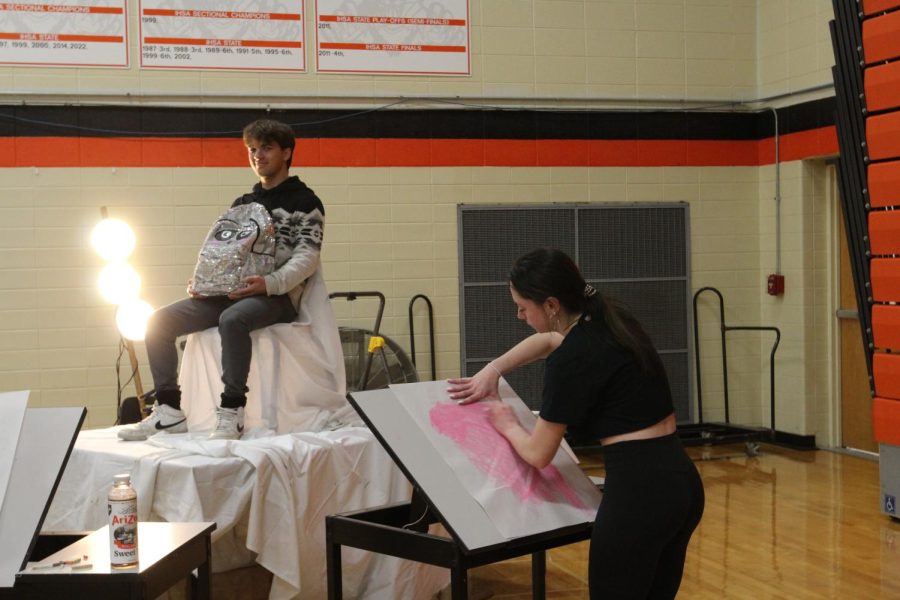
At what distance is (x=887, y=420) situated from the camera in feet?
16.7

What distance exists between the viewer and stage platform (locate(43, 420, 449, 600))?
3.57 m

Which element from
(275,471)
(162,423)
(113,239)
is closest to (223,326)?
(162,423)

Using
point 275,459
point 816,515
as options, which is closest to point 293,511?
point 275,459

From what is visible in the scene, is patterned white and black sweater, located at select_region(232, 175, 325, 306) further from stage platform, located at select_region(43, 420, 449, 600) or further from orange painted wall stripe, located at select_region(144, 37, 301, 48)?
orange painted wall stripe, located at select_region(144, 37, 301, 48)

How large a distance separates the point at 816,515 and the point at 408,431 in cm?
334

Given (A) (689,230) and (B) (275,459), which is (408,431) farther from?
(A) (689,230)

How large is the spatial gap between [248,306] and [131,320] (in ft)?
7.12

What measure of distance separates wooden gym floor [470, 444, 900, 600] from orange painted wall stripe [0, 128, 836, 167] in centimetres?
228

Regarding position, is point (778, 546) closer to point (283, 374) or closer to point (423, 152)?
point (283, 374)

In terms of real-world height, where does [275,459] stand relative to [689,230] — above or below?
below

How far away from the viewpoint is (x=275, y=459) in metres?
3.67

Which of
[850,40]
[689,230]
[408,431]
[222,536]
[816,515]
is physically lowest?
[816,515]

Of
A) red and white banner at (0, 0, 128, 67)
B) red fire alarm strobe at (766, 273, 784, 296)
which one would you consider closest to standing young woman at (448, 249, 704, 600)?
red and white banner at (0, 0, 128, 67)

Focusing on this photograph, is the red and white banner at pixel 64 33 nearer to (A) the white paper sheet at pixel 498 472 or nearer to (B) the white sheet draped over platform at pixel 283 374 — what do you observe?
(B) the white sheet draped over platform at pixel 283 374
